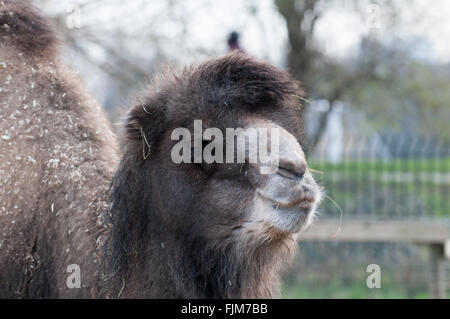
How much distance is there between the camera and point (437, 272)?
9109 millimetres

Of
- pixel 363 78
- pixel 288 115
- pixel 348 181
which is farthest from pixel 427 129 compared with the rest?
pixel 288 115

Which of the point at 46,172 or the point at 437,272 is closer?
the point at 46,172

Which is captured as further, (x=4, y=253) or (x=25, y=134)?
(x=25, y=134)

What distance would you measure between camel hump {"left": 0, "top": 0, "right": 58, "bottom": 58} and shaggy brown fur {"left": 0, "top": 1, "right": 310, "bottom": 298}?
725 millimetres

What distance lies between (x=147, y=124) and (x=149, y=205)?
19.5 inches

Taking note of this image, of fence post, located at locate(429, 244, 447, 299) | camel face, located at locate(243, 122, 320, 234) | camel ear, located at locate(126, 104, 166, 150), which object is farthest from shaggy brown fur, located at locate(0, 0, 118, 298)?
fence post, located at locate(429, 244, 447, 299)

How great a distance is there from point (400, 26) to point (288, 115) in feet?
30.8

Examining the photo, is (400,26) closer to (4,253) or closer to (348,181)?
(348,181)

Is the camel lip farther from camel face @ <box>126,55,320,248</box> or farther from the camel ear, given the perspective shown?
the camel ear

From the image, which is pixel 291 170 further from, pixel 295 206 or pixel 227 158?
pixel 227 158

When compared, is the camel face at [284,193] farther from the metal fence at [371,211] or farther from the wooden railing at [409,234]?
the metal fence at [371,211]

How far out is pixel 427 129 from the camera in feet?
46.8

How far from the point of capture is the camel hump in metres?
5.13

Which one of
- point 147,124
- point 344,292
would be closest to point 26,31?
point 147,124
